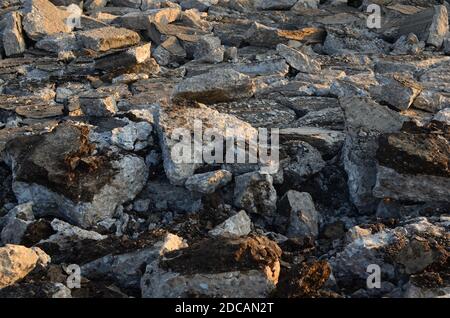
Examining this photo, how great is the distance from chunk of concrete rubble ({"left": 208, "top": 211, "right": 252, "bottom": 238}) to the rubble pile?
0.02 metres

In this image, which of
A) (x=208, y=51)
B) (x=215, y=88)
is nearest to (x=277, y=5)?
(x=208, y=51)

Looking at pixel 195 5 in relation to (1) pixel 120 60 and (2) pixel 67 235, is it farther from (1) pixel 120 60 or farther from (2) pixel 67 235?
(2) pixel 67 235

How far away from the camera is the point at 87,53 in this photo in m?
8.61

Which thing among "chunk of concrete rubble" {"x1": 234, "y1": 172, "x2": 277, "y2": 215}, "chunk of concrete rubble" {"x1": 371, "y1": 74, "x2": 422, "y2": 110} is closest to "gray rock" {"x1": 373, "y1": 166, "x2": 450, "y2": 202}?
"chunk of concrete rubble" {"x1": 234, "y1": 172, "x2": 277, "y2": 215}

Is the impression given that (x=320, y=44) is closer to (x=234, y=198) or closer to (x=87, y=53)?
(x=87, y=53)

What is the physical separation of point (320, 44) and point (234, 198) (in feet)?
17.6

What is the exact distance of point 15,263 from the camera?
3701 millimetres

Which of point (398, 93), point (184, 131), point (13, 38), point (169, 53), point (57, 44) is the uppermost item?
point (184, 131)

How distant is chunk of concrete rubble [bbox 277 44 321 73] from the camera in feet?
26.0

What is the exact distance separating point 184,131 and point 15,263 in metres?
1.93

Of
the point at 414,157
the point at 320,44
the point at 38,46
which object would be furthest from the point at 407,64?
the point at 38,46

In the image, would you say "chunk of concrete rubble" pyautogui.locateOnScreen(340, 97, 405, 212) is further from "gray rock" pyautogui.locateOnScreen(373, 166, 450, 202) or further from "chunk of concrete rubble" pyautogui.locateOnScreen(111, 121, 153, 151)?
"chunk of concrete rubble" pyautogui.locateOnScreen(111, 121, 153, 151)

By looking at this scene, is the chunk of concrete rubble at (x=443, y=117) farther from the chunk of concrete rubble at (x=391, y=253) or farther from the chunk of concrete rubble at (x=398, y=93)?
the chunk of concrete rubble at (x=391, y=253)

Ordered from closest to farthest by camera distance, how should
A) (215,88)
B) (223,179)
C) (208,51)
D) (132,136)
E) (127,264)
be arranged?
(127,264), (223,179), (132,136), (215,88), (208,51)
